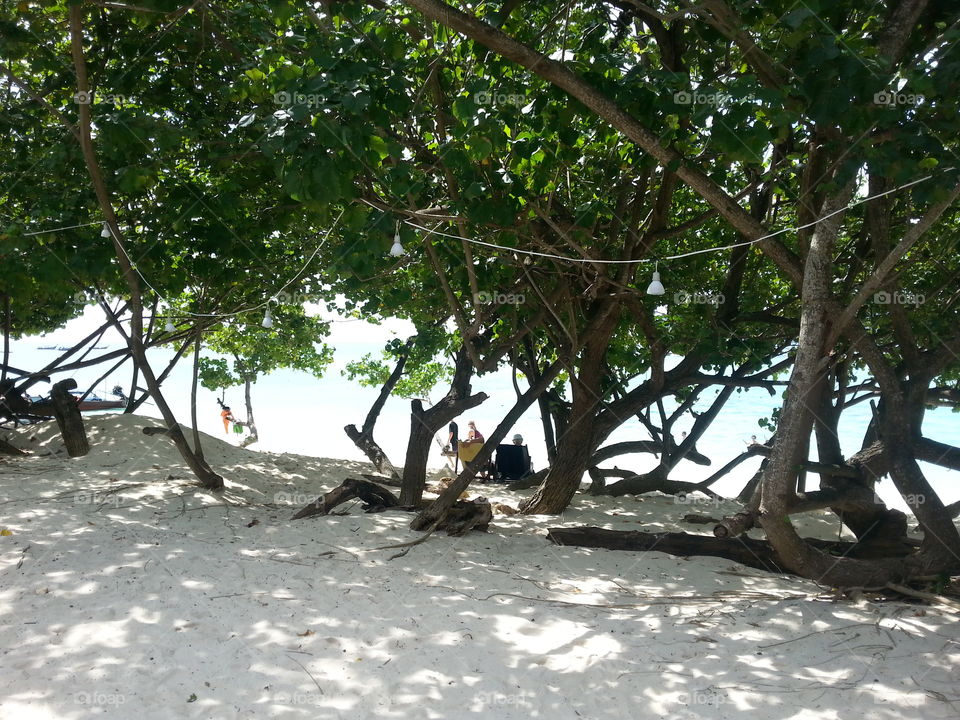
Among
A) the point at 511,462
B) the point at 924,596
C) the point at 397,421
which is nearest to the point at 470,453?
the point at 511,462

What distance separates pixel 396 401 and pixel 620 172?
1605 inches

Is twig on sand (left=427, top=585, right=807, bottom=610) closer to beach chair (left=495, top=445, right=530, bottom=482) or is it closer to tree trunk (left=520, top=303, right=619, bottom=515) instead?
tree trunk (left=520, top=303, right=619, bottom=515)

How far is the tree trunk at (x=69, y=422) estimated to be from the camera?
9.73 meters

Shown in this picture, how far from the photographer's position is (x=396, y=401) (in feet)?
155

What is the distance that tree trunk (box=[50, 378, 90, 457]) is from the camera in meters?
9.73

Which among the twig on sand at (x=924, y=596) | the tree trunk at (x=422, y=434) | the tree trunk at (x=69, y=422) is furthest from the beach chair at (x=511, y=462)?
the twig on sand at (x=924, y=596)

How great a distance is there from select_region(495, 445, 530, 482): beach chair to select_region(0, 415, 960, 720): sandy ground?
4.52 metres

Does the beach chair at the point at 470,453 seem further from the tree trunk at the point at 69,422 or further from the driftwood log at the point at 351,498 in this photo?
the tree trunk at the point at 69,422

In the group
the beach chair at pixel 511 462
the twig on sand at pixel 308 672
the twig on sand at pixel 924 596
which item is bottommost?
the twig on sand at pixel 308 672

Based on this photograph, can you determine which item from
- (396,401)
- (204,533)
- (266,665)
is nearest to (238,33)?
(204,533)

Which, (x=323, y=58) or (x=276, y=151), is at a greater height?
(x=323, y=58)

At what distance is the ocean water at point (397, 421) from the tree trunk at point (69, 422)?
156 inches

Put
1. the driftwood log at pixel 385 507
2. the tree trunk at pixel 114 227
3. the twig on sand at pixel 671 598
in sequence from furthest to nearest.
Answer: the driftwood log at pixel 385 507
the tree trunk at pixel 114 227
the twig on sand at pixel 671 598

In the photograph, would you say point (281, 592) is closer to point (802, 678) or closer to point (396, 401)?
point (802, 678)
